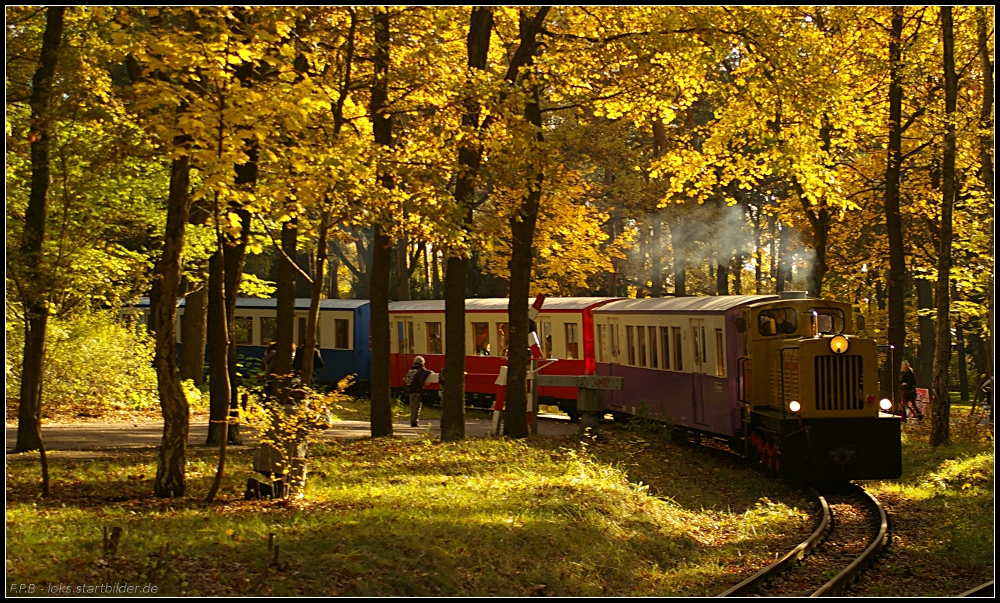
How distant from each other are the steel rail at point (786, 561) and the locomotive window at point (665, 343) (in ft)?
24.0

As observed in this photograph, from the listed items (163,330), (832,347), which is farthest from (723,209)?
(163,330)

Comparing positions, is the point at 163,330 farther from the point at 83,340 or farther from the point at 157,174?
the point at 83,340

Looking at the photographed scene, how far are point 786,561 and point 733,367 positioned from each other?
24.3ft

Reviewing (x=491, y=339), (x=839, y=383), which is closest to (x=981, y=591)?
(x=839, y=383)

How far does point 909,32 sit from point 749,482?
11.4 m

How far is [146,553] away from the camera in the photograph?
8.52 metres

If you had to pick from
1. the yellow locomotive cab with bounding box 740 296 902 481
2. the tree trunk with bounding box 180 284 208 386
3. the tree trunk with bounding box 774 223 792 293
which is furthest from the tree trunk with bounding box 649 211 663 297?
the yellow locomotive cab with bounding box 740 296 902 481

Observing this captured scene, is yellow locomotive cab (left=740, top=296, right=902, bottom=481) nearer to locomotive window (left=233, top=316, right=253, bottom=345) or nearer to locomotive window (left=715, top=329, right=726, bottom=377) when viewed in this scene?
locomotive window (left=715, top=329, right=726, bottom=377)

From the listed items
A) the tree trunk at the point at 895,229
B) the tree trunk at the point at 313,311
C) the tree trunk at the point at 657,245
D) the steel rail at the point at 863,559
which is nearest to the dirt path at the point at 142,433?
the tree trunk at the point at 313,311

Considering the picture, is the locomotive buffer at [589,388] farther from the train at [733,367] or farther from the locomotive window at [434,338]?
the locomotive window at [434,338]

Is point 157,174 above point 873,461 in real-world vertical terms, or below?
above

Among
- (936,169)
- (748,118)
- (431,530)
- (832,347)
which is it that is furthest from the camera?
(936,169)

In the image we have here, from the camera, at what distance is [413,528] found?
403 inches

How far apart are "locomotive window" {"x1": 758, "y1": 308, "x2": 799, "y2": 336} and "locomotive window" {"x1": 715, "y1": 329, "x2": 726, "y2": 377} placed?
1.20m
